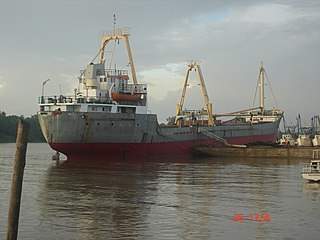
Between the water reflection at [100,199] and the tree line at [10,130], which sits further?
the tree line at [10,130]

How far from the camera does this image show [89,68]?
46.0 metres

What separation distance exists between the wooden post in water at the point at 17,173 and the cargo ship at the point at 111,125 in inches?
1128

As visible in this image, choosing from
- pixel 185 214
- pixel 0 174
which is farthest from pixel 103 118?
pixel 185 214

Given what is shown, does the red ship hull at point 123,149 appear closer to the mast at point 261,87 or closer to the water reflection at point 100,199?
the water reflection at point 100,199

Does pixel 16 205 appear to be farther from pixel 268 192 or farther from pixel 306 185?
pixel 306 185

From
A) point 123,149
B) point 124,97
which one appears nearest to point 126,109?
point 124,97

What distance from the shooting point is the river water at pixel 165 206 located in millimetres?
13359

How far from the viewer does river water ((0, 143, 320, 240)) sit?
13359 millimetres
